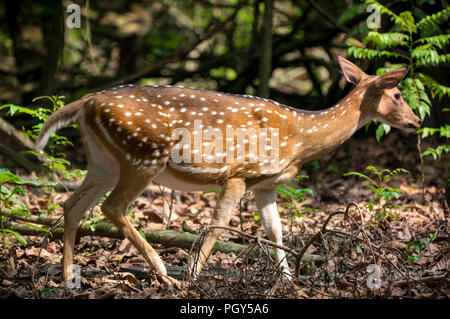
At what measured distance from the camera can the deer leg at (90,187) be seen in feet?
17.4

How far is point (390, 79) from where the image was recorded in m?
5.63

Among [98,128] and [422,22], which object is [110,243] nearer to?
[98,128]

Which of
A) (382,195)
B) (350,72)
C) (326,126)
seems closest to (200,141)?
(326,126)

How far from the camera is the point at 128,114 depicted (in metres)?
5.11

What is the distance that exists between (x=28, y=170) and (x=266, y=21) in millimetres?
4346

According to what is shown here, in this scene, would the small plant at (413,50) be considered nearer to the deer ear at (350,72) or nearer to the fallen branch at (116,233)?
the deer ear at (350,72)

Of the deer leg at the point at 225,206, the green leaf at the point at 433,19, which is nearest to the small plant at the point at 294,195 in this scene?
the deer leg at the point at 225,206

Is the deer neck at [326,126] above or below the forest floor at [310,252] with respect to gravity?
above

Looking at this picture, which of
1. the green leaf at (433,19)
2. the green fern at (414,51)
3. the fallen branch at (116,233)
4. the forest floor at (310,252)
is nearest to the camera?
the forest floor at (310,252)

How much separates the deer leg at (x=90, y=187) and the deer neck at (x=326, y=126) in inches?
72.5

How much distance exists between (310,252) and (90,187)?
2.41 m

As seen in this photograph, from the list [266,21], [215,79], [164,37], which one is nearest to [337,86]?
[266,21]

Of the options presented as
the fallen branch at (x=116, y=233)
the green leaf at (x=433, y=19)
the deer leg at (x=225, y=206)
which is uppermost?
the green leaf at (x=433, y=19)

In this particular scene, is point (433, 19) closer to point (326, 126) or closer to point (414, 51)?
point (414, 51)
